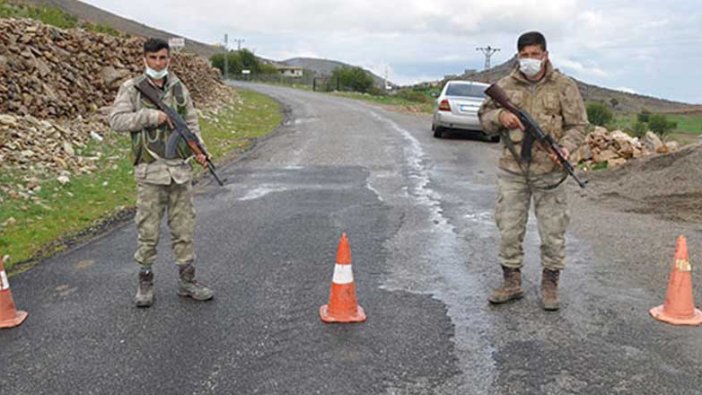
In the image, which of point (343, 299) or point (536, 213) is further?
point (536, 213)

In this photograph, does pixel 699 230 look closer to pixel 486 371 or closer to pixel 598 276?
pixel 598 276

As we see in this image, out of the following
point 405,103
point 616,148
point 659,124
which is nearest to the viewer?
point 616,148

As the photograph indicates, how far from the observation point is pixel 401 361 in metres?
4.02

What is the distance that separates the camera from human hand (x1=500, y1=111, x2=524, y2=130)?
4895 mm

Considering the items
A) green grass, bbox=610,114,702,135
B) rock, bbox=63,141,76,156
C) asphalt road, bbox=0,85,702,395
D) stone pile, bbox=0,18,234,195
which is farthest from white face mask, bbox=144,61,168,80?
green grass, bbox=610,114,702,135

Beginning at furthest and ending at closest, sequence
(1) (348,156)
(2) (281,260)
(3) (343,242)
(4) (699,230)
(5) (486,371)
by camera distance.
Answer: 1. (1) (348,156)
2. (4) (699,230)
3. (2) (281,260)
4. (3) (343,242)
5. (5) (486,371)

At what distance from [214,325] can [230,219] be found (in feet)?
11.4

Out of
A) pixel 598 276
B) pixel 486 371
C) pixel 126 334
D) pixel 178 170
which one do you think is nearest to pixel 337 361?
pixel 486 371

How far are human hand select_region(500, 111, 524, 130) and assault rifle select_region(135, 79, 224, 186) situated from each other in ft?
7.15

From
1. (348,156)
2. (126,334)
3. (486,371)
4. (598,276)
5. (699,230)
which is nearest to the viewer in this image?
(486,371)

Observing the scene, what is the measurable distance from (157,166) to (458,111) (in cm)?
1248

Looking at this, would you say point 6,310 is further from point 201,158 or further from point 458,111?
point 458,111

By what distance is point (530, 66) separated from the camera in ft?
15.8

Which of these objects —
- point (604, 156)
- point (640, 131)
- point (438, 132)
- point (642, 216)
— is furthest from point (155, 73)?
point (640, 131)
